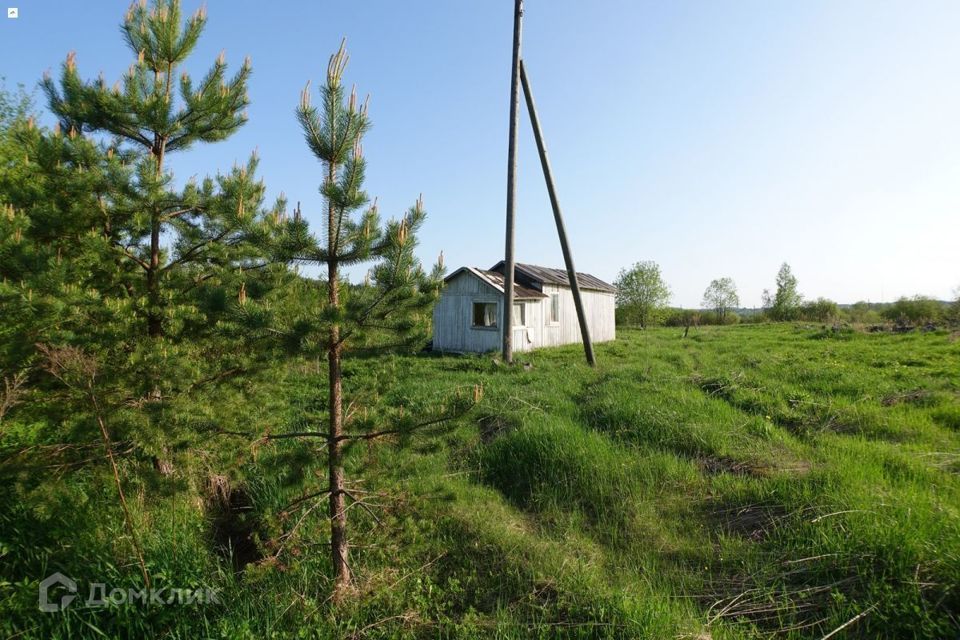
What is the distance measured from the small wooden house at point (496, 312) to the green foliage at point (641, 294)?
52.3 feet

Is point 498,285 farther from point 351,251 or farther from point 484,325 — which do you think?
point 351,251

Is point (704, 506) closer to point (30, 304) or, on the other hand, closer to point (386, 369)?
point (386, 369)

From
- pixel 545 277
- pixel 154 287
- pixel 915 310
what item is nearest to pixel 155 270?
pixel 154 287

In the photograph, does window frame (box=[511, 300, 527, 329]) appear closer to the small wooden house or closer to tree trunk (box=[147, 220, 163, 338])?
the small wooden house

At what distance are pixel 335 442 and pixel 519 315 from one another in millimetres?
13328

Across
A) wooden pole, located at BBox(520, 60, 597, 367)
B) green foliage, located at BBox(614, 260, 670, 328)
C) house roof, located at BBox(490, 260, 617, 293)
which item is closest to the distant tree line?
green foliage, located at BBox(614, 260, 670, 328)

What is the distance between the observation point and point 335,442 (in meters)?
3.14

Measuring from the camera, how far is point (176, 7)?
4309mm

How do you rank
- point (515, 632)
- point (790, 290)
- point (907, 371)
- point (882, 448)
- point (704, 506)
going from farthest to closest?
1. point (790, 290)
2. point (907, 371)
3. point (882, 448)
4. point (704, 506)
5. point (515, 632)

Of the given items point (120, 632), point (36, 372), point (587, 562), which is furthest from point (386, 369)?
point (36, 372)

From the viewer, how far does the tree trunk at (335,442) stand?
309cm

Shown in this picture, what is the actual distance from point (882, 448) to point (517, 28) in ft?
36.5

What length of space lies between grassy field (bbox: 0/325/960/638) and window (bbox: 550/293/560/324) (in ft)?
39.9

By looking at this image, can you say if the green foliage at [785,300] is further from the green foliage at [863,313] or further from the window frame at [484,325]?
the window frame at [484,325]
